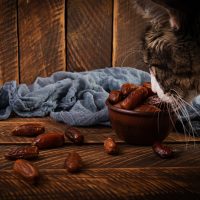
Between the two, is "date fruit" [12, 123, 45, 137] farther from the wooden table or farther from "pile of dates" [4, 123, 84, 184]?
the wooden table

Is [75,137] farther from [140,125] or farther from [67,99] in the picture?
[67,99]

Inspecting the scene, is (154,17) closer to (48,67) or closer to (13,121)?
(13,121)

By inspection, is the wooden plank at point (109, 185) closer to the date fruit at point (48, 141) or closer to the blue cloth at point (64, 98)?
the date fruit at point (48, 141)

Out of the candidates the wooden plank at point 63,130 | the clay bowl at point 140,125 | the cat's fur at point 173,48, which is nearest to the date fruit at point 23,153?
the wooden plank at point 63,130

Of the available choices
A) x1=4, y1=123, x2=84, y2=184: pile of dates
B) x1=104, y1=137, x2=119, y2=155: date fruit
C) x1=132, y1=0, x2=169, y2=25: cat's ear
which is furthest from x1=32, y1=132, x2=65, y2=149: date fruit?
x1=132, y1=0, x2=169, y2=25: cat's ear

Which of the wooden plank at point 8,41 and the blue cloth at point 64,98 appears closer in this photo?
the blue cloth at point 64,98

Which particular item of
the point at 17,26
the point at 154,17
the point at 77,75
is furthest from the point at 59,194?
the point at 17,26
